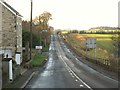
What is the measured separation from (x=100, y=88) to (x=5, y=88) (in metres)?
5.81

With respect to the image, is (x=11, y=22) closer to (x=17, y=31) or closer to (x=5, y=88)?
(x=17, y=31)

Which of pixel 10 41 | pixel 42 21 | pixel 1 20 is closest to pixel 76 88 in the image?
pixel 1 20

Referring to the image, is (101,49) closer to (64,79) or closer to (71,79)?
(71,79)

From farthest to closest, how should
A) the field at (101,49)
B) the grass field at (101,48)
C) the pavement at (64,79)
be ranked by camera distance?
the grass field at (101,48) < the field at (101,49) < the pavement at (64,79)

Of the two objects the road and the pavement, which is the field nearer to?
the road

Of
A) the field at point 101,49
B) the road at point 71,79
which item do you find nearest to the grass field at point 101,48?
the field at point 101,49

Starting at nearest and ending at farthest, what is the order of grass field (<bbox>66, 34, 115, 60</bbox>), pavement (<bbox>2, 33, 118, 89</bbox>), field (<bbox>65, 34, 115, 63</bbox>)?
pavement (<bbox>2, 33, 118, 89</bbox>), field (<bbox>65, 34, 115, 63</bbox>), grass field (<bbox>66, 34, 115, 60</bbox>)

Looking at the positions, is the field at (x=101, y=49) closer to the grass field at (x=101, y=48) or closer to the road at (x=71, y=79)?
the grass field at (x=101, y=48)

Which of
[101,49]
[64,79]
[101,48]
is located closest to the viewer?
[64,79]

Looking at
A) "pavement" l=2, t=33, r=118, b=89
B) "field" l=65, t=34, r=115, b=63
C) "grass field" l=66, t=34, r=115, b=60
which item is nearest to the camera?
"pavement" l=2, t=33, r=118, b=89

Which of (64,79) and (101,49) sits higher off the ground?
(64,79)

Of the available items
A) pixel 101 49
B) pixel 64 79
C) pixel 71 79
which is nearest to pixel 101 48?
pixel 101 49

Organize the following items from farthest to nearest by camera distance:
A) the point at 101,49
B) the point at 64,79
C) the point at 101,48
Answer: the point at 101,48 < the point at 101,49 < the point at 64,79

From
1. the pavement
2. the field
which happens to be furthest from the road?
the field
